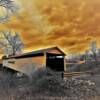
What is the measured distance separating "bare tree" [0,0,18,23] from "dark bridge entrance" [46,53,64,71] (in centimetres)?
237

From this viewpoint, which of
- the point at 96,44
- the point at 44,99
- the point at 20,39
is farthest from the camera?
the point at 96,44

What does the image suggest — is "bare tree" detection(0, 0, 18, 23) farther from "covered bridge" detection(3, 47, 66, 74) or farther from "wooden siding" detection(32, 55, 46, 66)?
"wooden siding" detection(32, 55, 46, 66)

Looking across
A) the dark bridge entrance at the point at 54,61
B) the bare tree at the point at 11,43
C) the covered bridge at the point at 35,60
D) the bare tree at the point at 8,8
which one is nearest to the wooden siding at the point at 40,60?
the covered bridge at the point at 35,60

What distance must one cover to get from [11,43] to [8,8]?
1518mm

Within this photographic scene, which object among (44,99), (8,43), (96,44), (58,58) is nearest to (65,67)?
(58,58)

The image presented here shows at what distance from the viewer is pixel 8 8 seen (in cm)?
1250

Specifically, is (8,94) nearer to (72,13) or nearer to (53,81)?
(53,81)

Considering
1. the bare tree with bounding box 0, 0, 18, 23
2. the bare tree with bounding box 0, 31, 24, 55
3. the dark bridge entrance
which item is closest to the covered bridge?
the dark bridge entrance

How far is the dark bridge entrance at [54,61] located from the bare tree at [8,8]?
2.37 m

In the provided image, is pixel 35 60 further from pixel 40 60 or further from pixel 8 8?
pixel 8 8

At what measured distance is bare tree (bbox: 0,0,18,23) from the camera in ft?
40.8

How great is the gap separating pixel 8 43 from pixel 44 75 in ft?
8.53

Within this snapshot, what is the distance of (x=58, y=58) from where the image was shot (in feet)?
41.8

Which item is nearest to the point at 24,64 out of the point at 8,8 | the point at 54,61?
the point at 54,61
